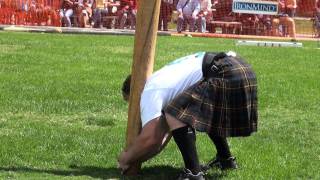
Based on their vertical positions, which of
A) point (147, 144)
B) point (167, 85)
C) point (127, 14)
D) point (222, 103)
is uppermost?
point (127, 14)

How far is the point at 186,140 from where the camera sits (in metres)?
4.80

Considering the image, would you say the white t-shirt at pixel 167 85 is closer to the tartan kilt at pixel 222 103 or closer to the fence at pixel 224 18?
the tartan kilt at pixel 222 103

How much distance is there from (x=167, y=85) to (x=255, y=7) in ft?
56.0

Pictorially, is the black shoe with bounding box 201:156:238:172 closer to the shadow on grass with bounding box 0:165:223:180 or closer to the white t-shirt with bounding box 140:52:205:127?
the shadow on grass with bounding box 0:165:223:180

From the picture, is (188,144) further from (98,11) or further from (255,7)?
(255,7)

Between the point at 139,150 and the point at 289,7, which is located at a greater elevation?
the point at 289,7

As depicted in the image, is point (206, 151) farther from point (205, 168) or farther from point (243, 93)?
point (243, 93)

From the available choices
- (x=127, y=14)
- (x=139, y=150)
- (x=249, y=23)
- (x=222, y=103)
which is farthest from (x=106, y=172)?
(x=249, y=23)

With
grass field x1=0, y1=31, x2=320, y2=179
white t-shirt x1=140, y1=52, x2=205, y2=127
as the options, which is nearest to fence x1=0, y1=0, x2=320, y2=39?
grass field x1=0, y1=31, x2=320, y2=179

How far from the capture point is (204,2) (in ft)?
69.2

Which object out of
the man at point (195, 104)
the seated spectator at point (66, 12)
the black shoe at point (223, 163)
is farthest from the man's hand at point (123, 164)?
the seated spectator at point (66, 12)

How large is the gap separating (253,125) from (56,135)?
2063 mm

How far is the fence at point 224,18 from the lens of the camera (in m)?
20.3

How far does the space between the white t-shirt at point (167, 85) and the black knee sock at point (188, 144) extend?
0.21 meters
